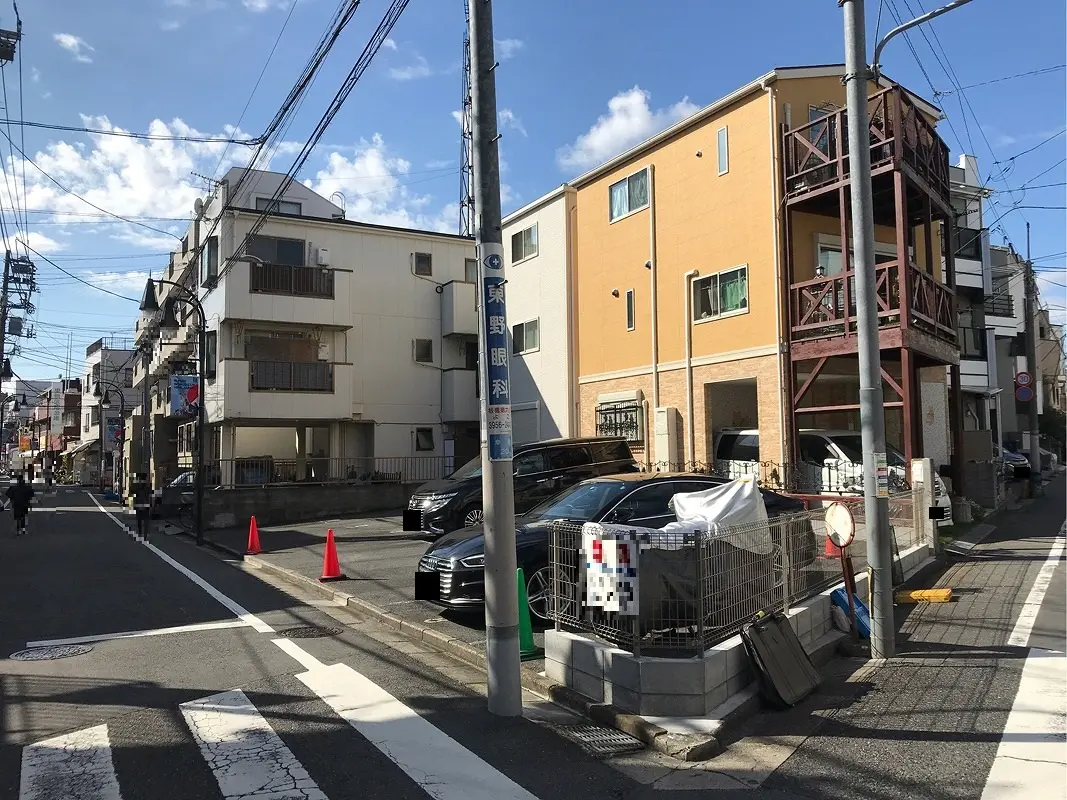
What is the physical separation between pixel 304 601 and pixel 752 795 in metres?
7.68

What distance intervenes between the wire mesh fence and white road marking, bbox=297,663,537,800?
1.45 meters

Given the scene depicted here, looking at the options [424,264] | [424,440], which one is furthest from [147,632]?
[424,264]

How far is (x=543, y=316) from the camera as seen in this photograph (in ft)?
73.8

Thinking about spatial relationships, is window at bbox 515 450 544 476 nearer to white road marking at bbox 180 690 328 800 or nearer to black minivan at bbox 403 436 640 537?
black minivan at bbox 403 436 640 537

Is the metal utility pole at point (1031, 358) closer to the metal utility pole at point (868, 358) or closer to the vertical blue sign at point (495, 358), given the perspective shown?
the metal utility pole at point (868, 358)

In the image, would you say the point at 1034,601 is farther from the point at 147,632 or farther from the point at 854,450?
the point at 147,632

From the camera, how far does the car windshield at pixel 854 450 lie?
14.3 meters

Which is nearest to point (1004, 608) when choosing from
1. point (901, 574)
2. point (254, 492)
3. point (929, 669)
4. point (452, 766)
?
point (901, 574)

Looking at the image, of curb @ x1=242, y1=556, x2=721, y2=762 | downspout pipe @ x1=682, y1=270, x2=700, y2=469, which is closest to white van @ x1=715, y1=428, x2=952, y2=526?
downspout pipe @ x1=682, y1=270, x2=700, y2=469

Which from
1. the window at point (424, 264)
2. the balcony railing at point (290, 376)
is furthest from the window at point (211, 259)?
the window at point (424, 264)

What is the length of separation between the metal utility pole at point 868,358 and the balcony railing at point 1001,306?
36403 millimetres

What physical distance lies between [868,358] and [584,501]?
3.49 m

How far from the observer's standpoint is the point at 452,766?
4543 millimetres

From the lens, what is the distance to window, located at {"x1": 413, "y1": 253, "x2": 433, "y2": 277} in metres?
28.6
